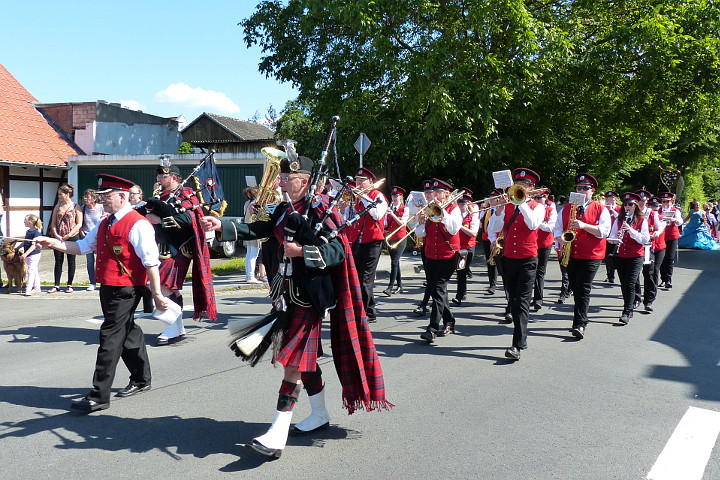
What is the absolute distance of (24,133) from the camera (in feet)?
64.1

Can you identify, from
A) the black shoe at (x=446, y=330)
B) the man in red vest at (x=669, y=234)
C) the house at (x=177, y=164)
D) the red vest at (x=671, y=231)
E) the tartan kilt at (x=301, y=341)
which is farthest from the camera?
the house at (x=177, y=164)

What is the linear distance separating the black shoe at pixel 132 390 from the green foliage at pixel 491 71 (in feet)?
35.6

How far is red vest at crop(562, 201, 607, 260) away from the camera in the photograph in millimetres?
7648

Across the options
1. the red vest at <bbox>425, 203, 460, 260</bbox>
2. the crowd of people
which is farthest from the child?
the red vest at <bbox>425, 203, 460, 260</bbox>

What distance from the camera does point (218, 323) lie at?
27.1 feet

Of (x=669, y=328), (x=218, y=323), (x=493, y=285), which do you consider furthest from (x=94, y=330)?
(x=669, y=328)

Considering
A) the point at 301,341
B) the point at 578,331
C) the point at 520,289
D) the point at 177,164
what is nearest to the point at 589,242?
the point at 578,331

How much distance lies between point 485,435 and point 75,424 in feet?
9.69

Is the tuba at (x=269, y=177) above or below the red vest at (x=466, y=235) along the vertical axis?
above

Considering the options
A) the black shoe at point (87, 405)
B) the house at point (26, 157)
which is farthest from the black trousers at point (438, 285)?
the house at point (26, 157)

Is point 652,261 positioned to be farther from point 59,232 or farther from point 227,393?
point 59,232

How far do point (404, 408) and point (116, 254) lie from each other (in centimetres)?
252

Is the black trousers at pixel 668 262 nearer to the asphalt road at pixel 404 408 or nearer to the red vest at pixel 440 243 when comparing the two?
the asphalt road at pixel 404 408

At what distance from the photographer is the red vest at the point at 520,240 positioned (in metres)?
6.63
